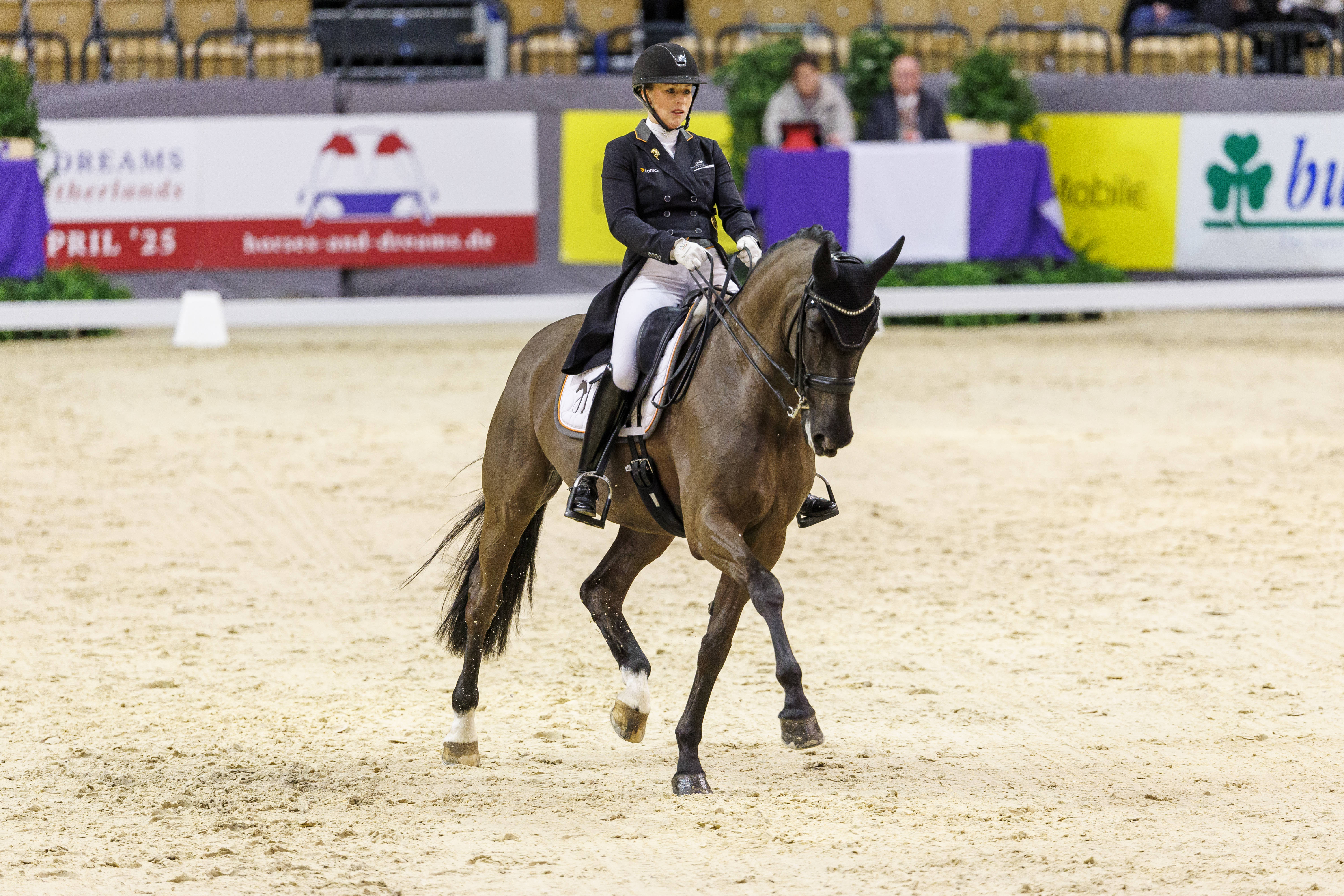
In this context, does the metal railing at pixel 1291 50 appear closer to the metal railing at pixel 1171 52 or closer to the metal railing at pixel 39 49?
the metal railing at pixel 1171 52

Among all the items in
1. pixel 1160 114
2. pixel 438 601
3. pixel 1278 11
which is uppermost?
pixel 1278 11

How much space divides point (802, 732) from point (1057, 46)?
51.4 feet

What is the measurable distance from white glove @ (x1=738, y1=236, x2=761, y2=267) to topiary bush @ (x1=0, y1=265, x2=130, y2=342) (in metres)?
13.1

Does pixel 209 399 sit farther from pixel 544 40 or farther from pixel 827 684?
pixel 827 684

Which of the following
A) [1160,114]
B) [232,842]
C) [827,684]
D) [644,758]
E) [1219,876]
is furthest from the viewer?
[1160,114]

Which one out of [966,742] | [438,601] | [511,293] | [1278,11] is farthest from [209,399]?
[1278,11]

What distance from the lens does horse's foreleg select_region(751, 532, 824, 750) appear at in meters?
4.78

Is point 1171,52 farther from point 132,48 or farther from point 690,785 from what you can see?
point 690,785

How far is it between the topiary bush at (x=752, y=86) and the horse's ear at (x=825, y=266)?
12.2 meters

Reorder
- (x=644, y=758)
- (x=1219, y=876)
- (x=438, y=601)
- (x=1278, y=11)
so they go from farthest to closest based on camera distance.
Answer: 1. (x=1278, y=11)
2. (x=438, y=601)
3. (x=644, y=758)
4. (x=1219, y=876)

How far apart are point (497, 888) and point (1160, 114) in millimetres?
15211

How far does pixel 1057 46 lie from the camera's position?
18.8 m

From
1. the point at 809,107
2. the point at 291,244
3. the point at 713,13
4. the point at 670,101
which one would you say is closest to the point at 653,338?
the point at 670,101

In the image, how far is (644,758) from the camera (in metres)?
5.72
